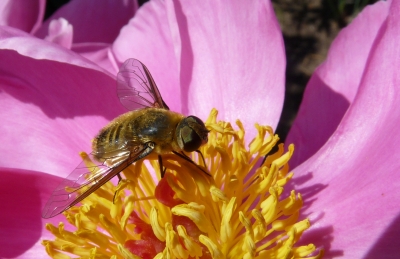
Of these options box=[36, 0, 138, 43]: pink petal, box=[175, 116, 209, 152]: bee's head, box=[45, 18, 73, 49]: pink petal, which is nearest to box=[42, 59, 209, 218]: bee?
box=[175, 116, 209, 152]: bee's head

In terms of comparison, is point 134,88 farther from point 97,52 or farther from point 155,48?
point 97,52

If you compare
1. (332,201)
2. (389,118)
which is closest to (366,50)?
(389,118)

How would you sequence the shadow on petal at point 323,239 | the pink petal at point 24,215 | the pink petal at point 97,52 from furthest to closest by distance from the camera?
the pink petal at point 97,52
the pink petal at point 24,215
the shadow on petal at point 323,239

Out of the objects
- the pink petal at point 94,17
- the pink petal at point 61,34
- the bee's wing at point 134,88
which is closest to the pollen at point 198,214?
the bee's wing at point 134,88

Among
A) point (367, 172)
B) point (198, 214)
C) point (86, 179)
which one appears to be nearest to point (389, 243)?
point (367, 172)

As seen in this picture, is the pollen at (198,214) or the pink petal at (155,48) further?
the pink petal at (155,48)

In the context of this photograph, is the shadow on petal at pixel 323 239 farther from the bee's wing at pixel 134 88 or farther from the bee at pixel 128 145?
the bee's wing at pixel 134 88

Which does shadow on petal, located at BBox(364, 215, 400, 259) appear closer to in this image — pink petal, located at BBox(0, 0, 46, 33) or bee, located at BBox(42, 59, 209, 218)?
bee, located at BBox(42, 59, 209, 218)
